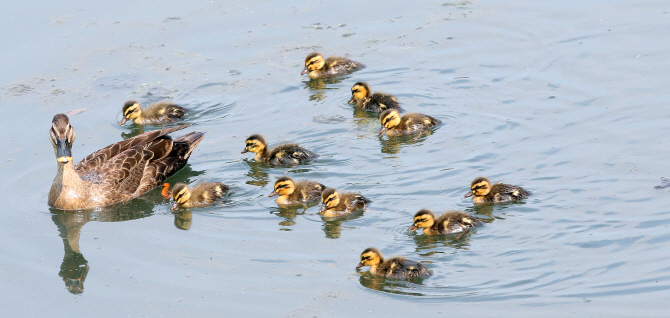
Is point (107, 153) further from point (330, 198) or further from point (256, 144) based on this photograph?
point (330, 198)

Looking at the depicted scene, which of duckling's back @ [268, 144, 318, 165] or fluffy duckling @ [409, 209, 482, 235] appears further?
duckling's back @ [268, 144, 318, 165]

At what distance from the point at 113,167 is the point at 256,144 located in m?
1.50

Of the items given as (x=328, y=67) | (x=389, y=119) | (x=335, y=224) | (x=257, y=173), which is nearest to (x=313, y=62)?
(x=328, y=67)

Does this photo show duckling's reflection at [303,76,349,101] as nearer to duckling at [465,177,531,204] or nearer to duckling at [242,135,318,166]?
duckling at [242,135,318,166]

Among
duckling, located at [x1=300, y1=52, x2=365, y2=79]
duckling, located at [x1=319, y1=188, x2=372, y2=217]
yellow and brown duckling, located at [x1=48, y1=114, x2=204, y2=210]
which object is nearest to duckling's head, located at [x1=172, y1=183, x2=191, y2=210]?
yellow and brown duckling, located at [x1=48, y1=114, x2=204, y2=210]

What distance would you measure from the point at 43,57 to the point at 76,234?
15.5 feet

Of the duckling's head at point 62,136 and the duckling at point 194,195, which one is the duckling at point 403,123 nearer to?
the duckling at point 194,195

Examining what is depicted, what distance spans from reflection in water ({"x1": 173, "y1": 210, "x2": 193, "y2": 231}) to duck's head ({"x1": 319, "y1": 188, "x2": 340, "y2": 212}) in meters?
1.31

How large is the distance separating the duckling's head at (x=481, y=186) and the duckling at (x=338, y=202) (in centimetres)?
105

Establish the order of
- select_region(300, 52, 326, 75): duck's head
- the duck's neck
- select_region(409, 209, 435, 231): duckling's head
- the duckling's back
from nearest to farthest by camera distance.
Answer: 1. select_region(409, 209, 435, 231): duckling's head
2. the duck's neck
3. the duckling's back
4. select_region(300, 52, 326, 75): duck's head

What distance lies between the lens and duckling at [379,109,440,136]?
31.7 ft

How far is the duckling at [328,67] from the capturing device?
11203 millimetres

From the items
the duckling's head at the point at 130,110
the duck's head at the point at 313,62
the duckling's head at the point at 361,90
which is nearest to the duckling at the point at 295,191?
the duckling's head at the point at 361,90

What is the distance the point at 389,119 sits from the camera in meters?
9.66
